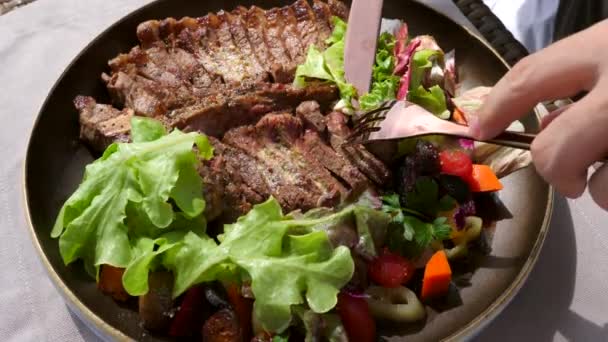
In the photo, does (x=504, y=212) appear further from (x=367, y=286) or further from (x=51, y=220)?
(x=51, y=220)

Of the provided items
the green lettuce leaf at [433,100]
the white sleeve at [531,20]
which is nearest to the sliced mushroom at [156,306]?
the green lettuce leaf at [433,100]

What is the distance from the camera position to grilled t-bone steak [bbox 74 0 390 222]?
2.52 metres

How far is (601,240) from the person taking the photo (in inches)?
108

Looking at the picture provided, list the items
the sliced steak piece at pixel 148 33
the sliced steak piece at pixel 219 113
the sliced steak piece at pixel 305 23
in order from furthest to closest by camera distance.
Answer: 1. the sliced steak piece at pixel 305 23
2. the sliced steak piece at pixel 148 33
3. the sliced steak piece at pixel 219 113

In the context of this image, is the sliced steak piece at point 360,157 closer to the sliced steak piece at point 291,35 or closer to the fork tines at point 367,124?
the fork tines at point 367,124

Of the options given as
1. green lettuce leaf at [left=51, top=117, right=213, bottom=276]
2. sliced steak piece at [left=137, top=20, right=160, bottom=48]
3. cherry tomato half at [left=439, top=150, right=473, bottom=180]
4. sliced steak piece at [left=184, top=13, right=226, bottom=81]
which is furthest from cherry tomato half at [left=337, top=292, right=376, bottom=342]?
sliced steak piece at [left=137, top=20, right=160, bottom=48]

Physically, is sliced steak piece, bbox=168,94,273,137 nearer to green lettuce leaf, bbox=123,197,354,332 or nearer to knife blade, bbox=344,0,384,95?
knife blade, bbox=344,0,384,95

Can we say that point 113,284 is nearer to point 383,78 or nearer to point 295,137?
point 295,137

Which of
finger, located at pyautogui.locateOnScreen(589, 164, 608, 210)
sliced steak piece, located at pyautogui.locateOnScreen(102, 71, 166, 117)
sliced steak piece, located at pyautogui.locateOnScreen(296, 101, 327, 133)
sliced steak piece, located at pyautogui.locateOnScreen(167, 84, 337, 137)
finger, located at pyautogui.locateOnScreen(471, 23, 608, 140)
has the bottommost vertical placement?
sliced steak piece, located at pyautogui.locateOnScreen(296, 101, 327, 133)

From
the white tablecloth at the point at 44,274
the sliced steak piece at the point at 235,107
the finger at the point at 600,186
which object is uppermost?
the finger at the point at 600,186

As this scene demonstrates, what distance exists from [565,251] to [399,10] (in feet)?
4.86

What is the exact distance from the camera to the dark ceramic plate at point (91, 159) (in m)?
2.22

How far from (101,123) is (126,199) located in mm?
521

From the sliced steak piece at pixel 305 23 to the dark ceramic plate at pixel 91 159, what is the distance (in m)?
0.20
